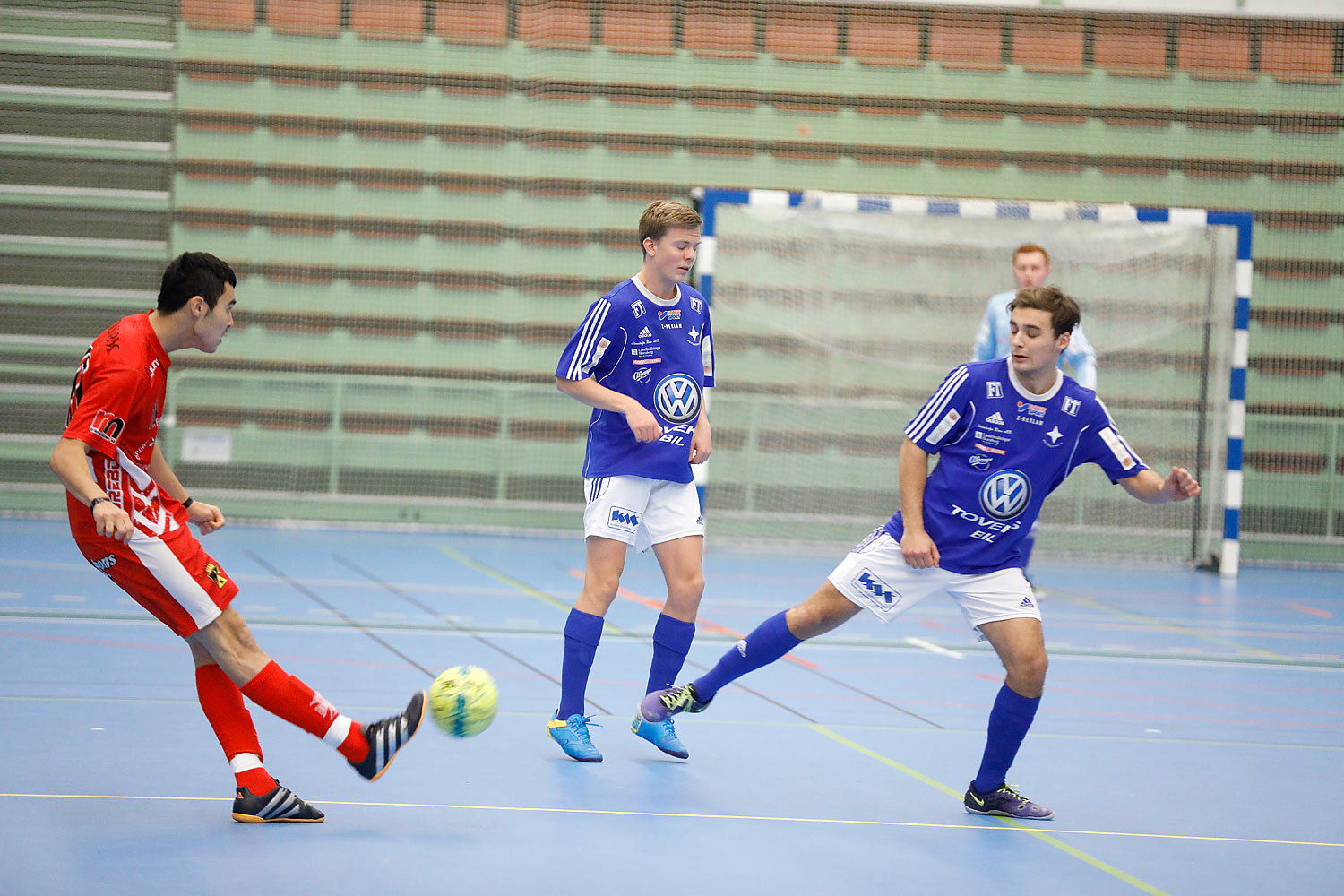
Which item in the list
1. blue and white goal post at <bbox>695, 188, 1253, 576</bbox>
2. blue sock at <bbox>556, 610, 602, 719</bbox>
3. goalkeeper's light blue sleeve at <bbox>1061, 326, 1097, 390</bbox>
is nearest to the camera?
blue sock at <bbox>556, 610, 602, 719</bbox>

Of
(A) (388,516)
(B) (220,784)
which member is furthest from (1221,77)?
(B) (220,784)

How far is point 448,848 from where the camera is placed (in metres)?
3.22

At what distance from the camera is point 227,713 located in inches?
137

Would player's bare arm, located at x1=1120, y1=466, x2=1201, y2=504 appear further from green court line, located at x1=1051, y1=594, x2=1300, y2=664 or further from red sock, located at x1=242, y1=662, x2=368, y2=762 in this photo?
green court line, located at x1=1051, y1=594, x2=1300, y2=664

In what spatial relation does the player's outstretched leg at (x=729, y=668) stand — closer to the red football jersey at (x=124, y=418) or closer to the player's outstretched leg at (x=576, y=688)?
the player's outstretched leg at (x=576, y=688)

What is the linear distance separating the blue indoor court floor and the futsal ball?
20 cm

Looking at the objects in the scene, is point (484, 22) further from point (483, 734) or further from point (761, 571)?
point (483, 734)

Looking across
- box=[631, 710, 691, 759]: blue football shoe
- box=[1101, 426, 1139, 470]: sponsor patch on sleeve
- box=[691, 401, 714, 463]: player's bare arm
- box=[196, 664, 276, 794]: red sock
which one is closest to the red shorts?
box=[196, 664, 276, 794]: red sock

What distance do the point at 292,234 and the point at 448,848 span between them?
9514 mm

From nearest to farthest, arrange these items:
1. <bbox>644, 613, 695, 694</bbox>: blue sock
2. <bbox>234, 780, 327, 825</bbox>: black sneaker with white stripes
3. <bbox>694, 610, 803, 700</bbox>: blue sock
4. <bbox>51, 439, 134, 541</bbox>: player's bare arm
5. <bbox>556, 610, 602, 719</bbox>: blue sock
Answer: <bbox>51, 439, 134, 541</bbox>: player's bare arm, <bbox>234, 780, 327, 825</bbox>: black sneaker with white stripes, <bbox>694, 610, 803, 700</bbox>: blue sock, <bbox>556, 610, 602, 719</bbox>: blue sock, <bbox>644, 613, 695, 694</bbox>: blue sock

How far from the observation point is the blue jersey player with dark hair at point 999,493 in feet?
12.3

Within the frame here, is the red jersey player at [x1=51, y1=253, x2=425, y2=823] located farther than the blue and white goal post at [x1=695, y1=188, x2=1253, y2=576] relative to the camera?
No

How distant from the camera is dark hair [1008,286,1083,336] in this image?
3.76 meters

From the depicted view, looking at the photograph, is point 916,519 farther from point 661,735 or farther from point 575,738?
point 575,738
